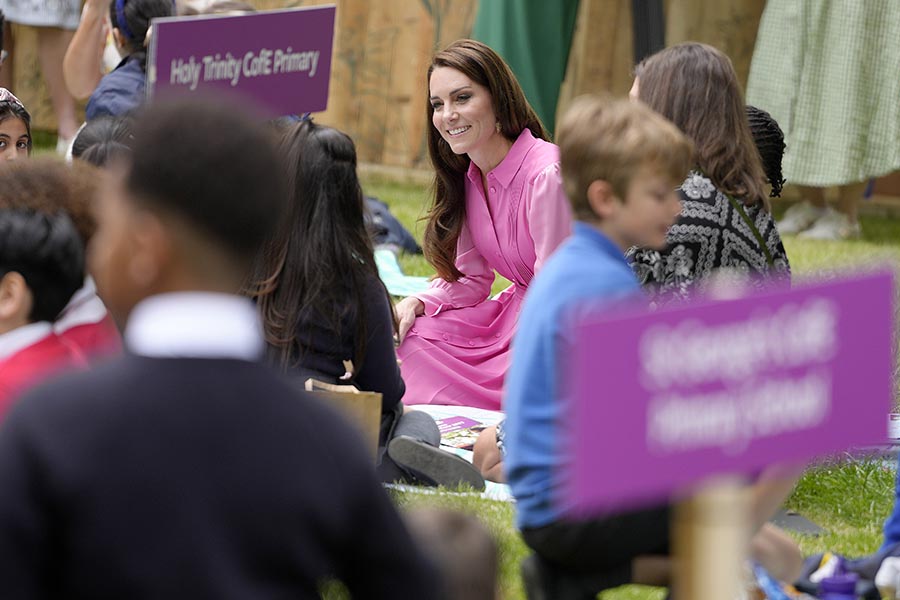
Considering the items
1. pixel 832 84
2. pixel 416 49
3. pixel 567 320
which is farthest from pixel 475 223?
pixel 416 49

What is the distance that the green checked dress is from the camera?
8109mm

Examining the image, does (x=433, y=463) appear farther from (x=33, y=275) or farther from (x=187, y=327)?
(x=187, y=327)

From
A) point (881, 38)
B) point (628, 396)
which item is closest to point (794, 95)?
point (881, 38)

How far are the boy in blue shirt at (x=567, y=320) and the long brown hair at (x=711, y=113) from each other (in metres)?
1.10

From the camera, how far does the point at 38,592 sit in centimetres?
155

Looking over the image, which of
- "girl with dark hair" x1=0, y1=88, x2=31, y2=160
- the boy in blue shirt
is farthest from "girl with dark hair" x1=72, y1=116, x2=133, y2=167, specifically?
the boy in blue shirt

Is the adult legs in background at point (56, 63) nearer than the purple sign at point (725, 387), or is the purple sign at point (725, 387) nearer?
the purple sign at point (725, 387)

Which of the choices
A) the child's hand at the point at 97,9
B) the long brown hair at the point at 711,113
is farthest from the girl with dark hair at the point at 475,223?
the child's hand at the point at 97,9

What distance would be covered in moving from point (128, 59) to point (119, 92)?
25 cm

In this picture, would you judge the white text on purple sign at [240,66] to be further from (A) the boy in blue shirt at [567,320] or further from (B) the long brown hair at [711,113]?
(A) the boy in blue shirt at [567,320]

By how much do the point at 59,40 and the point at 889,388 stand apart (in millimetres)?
7752

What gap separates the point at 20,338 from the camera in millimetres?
2451

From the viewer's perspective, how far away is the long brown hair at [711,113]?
3.60 meters

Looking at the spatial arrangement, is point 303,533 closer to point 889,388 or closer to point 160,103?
point 160,103
